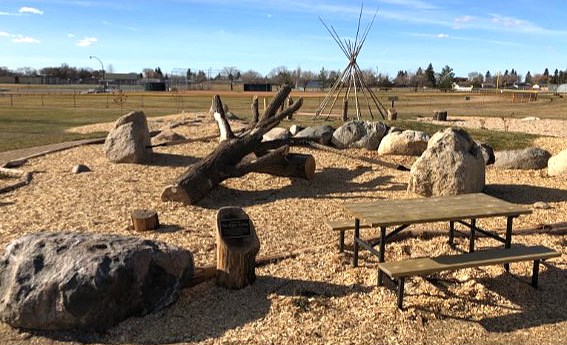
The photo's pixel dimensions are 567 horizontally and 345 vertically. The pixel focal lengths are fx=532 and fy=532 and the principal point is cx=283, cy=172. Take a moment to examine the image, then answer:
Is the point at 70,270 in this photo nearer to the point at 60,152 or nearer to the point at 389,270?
the point at 389,270

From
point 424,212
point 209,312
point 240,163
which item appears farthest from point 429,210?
point 240,163

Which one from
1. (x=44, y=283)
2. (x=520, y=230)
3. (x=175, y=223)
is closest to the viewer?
(x=44, y=283)

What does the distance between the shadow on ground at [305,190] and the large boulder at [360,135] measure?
6.83 feet

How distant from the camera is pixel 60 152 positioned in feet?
41.9

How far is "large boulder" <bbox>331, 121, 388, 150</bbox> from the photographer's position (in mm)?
12125

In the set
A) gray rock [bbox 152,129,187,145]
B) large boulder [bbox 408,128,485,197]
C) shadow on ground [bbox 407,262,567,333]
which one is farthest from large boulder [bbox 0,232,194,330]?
gray rock [bbox 152,129,187,145]

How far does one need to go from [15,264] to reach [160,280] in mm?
1157

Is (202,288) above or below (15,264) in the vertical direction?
below

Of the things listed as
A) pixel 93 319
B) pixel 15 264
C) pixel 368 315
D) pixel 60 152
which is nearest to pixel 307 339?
pixel 368 315

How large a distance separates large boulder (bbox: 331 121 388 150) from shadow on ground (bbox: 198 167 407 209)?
2.08 m

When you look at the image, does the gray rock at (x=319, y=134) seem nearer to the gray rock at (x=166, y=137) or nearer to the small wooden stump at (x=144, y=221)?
the gray rock at (x=166, y=137)

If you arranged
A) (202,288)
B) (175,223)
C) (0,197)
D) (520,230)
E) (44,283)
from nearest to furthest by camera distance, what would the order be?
(44,283)
(202,288)
(520,230)
(175,223)
(0,197)

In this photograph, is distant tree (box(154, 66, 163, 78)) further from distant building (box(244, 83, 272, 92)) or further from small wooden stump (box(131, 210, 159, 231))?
small wooden stump (box(131, 210, 159, 231))

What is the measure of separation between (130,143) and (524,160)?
7989mm
